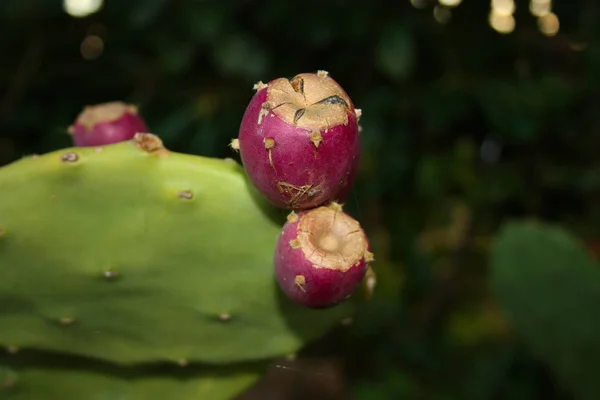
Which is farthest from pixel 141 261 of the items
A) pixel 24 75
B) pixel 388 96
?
pixel 24 75

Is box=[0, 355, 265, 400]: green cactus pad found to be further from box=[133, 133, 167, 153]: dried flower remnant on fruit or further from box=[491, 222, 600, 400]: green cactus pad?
box=[491, 222, 600, 400]: green cactus pad

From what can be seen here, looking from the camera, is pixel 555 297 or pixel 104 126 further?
pixel 555 297

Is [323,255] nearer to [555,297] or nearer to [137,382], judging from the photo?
[137,382]

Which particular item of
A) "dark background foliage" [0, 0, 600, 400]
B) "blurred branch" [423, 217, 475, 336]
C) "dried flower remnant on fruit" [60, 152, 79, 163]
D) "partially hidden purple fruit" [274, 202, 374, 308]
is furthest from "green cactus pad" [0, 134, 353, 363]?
"blurred branch" [423, 217, 475, 336]

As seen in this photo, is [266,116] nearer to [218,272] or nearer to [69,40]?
[218,272]

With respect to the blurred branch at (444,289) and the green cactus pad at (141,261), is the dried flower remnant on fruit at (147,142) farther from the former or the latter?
the blurred branch at (444,289)

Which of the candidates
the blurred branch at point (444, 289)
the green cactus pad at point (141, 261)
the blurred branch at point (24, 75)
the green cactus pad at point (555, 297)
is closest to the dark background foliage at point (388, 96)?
the blurred branch at point (24, 75)
